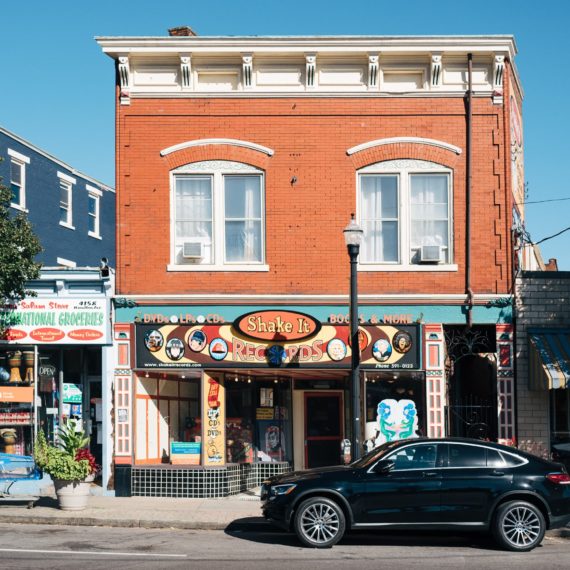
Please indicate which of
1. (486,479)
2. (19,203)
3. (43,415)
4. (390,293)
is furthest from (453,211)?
(19,203)

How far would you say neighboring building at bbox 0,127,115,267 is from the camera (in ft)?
103

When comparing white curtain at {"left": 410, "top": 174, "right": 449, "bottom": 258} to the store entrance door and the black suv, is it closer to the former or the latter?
the store entrance door

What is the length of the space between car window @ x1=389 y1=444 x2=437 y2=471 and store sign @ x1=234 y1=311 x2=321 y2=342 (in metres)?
5.59

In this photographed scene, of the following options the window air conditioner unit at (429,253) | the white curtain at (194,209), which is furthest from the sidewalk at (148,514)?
the window air conditioner unit at (429,253)

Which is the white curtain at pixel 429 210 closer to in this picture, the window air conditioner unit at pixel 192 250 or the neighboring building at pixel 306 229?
the neighboring building at pixel 306 229

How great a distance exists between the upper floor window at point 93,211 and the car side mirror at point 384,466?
77.4 ft

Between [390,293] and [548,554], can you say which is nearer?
[548,554]

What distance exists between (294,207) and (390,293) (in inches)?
98.1

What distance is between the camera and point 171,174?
66.4ft

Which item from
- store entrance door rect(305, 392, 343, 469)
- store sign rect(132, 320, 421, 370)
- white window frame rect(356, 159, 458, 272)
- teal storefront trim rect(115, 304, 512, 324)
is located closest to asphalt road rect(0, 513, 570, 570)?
store sign rect(132, 320, 421, 370)

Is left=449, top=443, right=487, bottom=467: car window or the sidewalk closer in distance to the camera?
left=449, top=443, right=487, bottom=467: car window

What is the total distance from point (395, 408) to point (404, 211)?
3.81 meters

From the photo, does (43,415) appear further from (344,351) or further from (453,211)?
(453,211)

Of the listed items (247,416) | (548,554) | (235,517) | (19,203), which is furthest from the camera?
(19,203)
